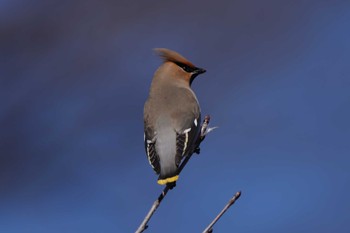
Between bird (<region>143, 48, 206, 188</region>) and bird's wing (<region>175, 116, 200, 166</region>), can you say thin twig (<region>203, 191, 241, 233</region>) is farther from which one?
bird's wing (<region>175, 116, 200, 166</region>)

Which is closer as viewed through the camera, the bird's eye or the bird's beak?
the bird's beak

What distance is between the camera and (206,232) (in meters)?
1.53

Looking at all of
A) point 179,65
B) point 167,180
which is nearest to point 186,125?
point 167,180

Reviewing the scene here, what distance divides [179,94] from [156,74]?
263mm

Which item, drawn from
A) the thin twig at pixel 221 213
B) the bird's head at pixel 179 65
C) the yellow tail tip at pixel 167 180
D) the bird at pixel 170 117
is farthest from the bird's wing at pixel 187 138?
the thin twig at pixel 221 213

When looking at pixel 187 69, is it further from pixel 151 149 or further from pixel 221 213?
pixel 221 213

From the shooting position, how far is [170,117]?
2.73m

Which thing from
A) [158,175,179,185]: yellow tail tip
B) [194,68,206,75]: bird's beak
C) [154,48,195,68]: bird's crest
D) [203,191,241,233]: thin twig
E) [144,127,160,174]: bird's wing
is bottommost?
[203,191,241,233]: thin twig

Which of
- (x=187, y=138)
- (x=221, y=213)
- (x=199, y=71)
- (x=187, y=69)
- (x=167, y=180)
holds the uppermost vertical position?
(x=187, y=69)

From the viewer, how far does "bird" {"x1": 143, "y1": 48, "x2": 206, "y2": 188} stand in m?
2.49

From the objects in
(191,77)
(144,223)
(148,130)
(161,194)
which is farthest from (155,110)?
(144,223)

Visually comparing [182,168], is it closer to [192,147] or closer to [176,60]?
[192,147]

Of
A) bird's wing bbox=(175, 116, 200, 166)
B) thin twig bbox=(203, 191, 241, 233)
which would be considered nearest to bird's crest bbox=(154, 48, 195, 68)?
bird's wing bbox=(175, 116, 200, 166)

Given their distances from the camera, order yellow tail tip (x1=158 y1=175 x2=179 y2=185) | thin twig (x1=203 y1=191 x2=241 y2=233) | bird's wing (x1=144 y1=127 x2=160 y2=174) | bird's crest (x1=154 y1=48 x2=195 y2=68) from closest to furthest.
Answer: thin twig (x1=203 y1=191 x2=241 y2=233) → yellow tail tip (x1=158 y1=175 x2=179 y2=185) → bird's wing (x1=144 y1=127 x2=160 y2=174) → bird's crest (x1=154 y1=48 x2=195 y2=68)
